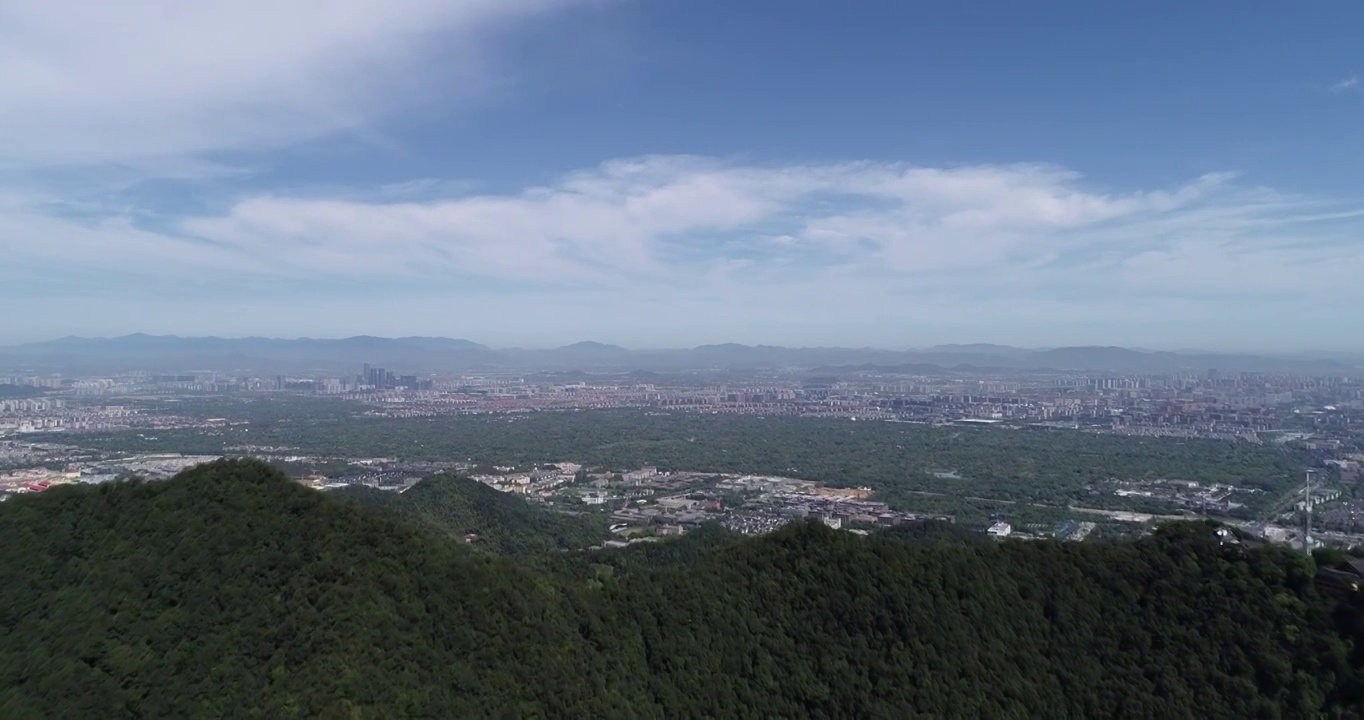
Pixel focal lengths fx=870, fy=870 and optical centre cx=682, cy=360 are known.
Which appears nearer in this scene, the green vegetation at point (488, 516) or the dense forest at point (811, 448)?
the green vegetation at point (488, 516)

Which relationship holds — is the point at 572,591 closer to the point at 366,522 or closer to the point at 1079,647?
the point at 366,522

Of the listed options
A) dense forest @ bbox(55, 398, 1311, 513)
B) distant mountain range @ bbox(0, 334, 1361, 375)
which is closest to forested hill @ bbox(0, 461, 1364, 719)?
dense forest @ bbox(55, 398, 1311, 513)

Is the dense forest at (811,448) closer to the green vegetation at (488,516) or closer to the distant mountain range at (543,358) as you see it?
the green vegetation at (488,516)

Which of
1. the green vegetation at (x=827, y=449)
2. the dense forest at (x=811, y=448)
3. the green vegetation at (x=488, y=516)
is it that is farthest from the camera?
the dense forest at (x=811, y=448)

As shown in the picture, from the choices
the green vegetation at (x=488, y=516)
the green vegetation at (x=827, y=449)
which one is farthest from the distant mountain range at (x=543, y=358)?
the green vegetation at (x=488, y=516)

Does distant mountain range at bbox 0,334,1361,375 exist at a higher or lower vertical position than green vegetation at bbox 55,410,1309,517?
higher

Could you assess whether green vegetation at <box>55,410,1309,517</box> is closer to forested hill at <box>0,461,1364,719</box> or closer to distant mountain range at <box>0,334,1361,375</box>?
forested hill at <box>0,461,1364,719</box>

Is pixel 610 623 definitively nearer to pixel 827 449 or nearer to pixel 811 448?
pixel 827 449
